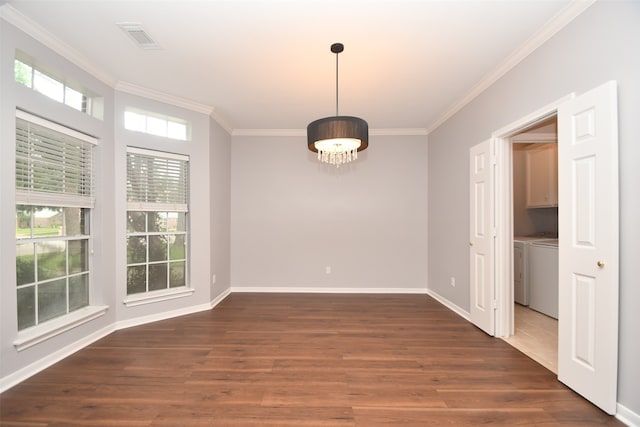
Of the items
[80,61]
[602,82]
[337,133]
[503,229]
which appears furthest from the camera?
[503,229]

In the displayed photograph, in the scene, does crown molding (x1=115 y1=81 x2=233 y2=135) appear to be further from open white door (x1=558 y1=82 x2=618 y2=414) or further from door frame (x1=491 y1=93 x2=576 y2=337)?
open white door (x1=558 y1=82 x2=618 y2=414)

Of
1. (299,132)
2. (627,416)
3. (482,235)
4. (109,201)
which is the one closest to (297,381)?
(627,416)

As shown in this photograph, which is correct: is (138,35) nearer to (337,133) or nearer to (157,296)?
(337,133)

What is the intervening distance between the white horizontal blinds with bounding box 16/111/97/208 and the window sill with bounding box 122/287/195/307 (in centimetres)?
123

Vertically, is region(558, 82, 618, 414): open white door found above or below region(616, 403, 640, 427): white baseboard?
above

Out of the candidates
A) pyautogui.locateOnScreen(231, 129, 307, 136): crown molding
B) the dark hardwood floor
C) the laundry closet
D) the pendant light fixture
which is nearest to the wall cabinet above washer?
the laundry closet

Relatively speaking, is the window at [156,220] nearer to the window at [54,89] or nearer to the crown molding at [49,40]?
the window at [54,89]

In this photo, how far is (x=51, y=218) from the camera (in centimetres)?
278

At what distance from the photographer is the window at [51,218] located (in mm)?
2484

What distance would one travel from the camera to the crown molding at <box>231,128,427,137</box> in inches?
205

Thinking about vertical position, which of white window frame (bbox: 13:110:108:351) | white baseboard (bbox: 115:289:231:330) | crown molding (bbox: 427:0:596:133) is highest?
crown molding (bbox: 427:0:596:133)

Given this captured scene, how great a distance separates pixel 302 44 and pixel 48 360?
11.8 ft

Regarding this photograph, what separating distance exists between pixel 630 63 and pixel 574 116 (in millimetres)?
403

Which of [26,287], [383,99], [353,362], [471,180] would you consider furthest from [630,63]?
[26,287]
